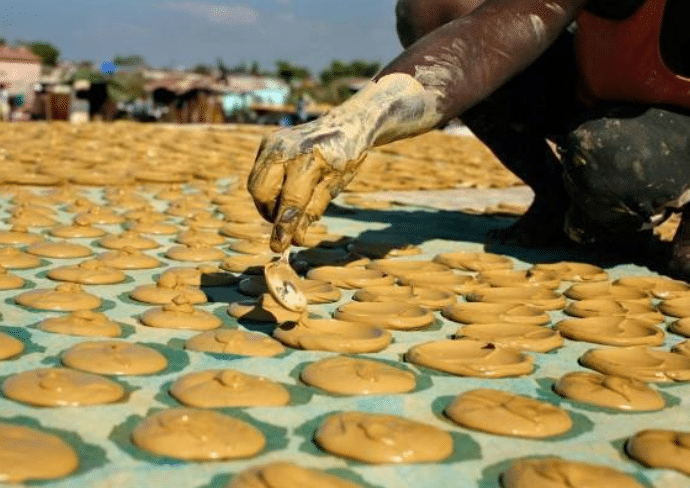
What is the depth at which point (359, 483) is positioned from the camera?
118 centimetres

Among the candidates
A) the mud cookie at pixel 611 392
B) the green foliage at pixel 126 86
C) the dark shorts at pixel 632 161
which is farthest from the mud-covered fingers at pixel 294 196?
the green foliage at pixel 126 86

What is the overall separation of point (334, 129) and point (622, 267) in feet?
4.49

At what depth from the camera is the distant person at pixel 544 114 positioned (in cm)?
177

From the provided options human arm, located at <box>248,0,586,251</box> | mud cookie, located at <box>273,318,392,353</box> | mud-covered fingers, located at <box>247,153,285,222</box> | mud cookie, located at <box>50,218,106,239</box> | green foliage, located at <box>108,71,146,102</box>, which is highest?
human arm, located at <box>248,0,586,251</box>

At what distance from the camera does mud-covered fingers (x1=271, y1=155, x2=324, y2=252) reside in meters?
1.72

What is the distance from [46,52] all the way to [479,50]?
74.7 m

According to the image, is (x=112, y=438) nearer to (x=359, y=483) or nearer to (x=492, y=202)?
(x=359, y=483)

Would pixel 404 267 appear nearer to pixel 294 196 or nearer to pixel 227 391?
pixel 294 196

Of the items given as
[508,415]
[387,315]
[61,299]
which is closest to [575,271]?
[387,315]

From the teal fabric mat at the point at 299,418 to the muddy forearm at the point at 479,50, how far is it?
515mm

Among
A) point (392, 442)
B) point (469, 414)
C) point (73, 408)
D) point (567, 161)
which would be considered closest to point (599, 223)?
point (567, 161)

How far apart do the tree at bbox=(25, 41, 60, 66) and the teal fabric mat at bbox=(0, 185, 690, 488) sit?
73.1m

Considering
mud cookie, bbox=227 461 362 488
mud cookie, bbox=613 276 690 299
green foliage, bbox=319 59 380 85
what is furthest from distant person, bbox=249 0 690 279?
green foliage, bbox=319 59 380 85

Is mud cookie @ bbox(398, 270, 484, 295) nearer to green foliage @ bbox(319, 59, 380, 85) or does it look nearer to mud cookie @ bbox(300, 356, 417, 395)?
mud cookie @ bbox(300, 356, 417, 395)
